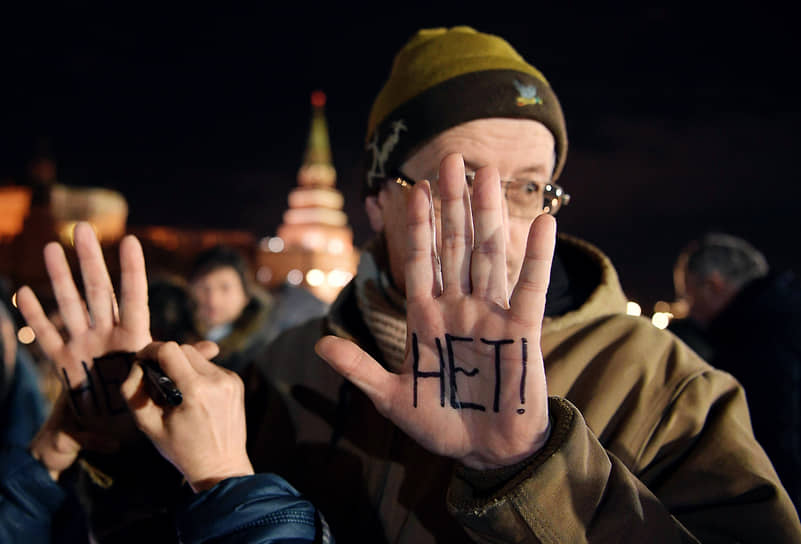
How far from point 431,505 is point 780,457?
178 cm

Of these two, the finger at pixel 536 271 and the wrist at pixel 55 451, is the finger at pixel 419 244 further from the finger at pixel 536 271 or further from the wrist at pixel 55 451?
the wrist at pixel 55 451

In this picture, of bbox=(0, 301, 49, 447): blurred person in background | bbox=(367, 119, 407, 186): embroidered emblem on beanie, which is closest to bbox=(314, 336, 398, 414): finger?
bbox=(367, 119, 407, 186): embroidered emblem on beanie

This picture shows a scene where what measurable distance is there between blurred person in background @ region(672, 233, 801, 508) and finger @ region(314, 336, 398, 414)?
198 cm

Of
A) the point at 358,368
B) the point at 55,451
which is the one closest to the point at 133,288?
the point at 55,451

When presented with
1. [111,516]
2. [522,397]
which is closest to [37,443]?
[111,516]

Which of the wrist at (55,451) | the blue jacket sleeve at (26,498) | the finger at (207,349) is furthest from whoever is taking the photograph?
the wrist at (55,451)

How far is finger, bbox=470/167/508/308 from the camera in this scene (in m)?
1.09

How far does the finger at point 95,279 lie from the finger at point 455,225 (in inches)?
38.4

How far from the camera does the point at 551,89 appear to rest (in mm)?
1762

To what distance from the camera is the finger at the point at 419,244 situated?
3.82 ft

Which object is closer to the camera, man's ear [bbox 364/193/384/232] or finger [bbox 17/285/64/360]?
finger [bbox 17/285/64/360]

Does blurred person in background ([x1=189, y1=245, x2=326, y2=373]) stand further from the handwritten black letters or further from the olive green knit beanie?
the handwritten black letters

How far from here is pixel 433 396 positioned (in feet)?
3.81

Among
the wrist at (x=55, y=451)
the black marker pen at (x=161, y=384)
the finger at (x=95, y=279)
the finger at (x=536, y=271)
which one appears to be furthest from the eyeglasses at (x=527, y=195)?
the wrist at (x=55, y=451)
